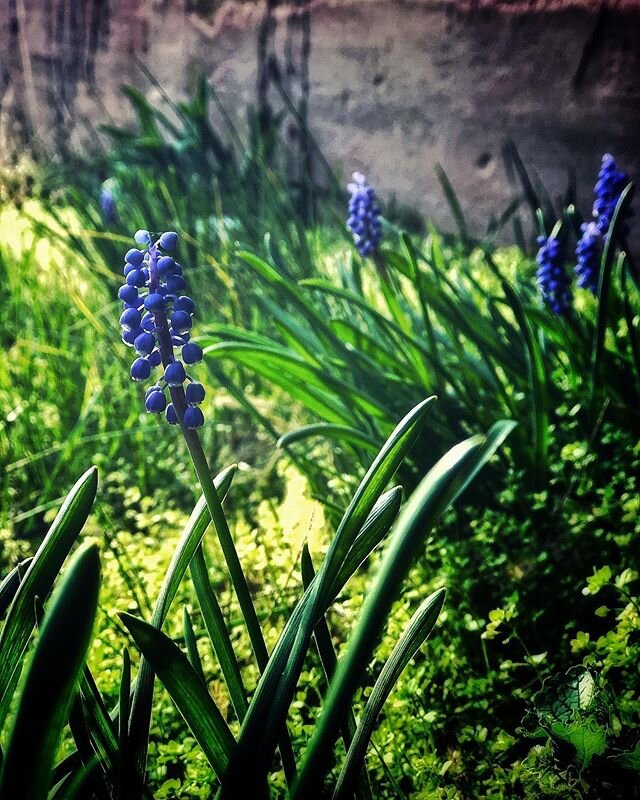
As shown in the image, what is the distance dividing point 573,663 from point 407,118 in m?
3.05

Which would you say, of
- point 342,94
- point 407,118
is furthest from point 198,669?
point 342,94

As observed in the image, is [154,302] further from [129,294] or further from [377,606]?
[377,606]

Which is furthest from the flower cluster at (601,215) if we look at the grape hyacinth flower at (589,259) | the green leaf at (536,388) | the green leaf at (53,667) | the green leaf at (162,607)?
the green leaf at (53,667)

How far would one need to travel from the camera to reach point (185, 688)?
860 millimetres

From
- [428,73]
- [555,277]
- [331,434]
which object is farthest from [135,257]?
[428,73]

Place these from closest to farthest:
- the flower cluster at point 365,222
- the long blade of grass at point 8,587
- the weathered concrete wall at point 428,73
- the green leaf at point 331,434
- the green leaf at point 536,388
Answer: the long blade of grass at point 8,587
the green leaf at point 331,434
the green leaf at point 536,388
the flower cluster at point 365,222
the weathered concrete wall at point 428,73

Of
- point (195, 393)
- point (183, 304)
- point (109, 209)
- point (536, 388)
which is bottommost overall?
point (195, 393)

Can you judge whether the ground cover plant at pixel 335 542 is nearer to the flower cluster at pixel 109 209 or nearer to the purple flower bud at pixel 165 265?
the purple flower bud at pixel 165 265

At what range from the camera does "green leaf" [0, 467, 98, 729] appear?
2.99 feet

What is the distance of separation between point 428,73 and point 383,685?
10.8 ft

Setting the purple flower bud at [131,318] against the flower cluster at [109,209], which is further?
the flower cluster at [109,209]

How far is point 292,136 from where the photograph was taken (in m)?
4.43

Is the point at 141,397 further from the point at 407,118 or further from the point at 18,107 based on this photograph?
the point at 18,107

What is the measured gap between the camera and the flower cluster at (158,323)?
890mm
